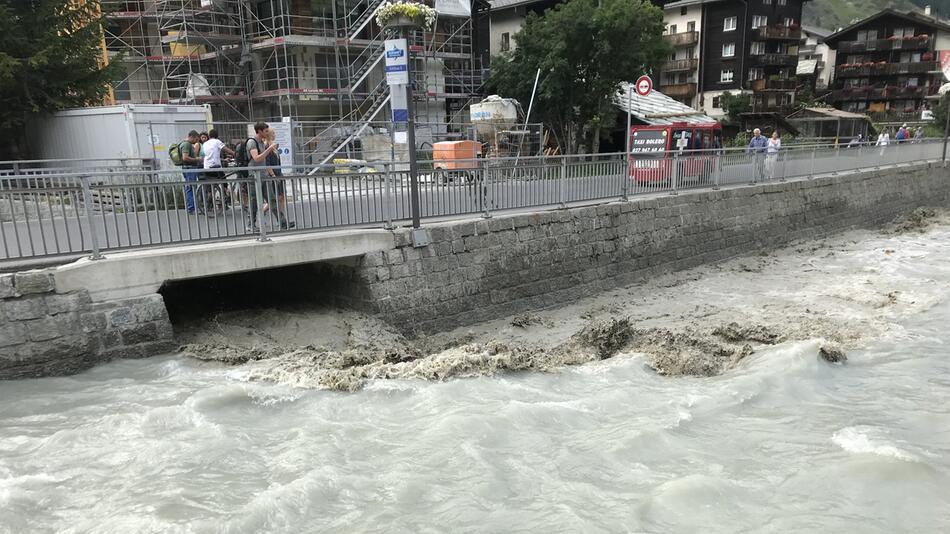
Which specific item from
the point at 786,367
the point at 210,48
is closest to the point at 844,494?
the point at 786,367

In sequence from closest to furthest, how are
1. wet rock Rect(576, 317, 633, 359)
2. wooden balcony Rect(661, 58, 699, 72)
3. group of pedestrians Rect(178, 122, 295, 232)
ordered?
group of pedestrians Rect(178, 122, 295, 232), wet rock Rect(576, 317, 633, 359), wooden balcony Rect(661, 58, 699, 72)

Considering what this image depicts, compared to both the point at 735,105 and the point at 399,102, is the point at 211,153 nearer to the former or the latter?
the point at 399,102

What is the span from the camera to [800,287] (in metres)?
13.8

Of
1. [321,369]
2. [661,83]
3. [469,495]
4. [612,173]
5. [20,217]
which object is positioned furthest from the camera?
[661,83]

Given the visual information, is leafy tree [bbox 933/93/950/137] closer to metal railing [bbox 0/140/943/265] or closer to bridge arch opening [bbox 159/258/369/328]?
metal railing [bbox 0/140/943/265]

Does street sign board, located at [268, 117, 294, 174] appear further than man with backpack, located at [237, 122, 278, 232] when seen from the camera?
Yes

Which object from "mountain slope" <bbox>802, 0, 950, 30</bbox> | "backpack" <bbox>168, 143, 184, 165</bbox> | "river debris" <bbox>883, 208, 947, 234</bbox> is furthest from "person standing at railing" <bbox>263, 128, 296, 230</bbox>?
"mountain slope" <bbox>802, 0, 950, 30</bbox>

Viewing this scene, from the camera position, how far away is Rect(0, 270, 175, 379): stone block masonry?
7012 mm

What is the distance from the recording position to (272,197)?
9383 mm

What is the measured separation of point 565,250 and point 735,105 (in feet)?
144

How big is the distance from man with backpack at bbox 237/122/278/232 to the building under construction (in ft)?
56.4

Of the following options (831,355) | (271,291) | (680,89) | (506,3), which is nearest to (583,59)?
(506,3)

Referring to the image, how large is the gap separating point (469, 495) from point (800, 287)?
36.7ft

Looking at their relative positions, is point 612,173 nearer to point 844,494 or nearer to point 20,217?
point 844,494
